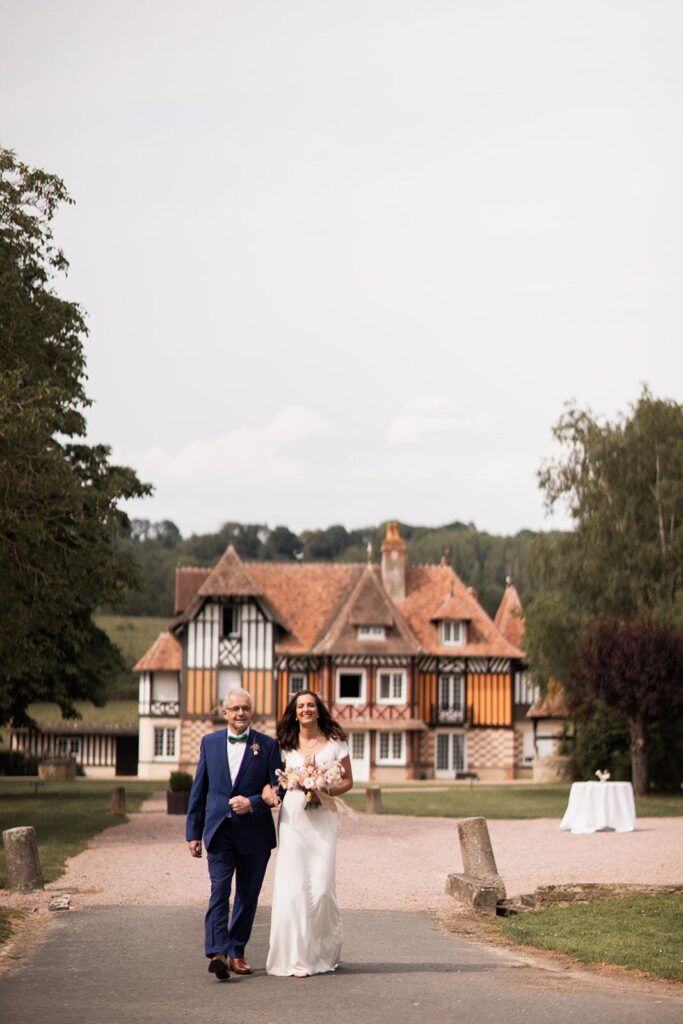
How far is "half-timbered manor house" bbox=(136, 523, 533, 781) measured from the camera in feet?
175

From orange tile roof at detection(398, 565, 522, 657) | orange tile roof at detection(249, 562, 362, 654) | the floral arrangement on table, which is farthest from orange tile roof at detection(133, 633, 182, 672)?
the floral arrangement on table

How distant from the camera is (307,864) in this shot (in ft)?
30.8

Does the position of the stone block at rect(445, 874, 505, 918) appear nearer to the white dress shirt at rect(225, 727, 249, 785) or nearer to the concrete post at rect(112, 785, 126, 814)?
the white dress shirt at rect(225, 727, 249, 785)

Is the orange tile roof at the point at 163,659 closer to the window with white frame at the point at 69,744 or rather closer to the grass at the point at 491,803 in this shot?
the window with white frame at the point at 69,744

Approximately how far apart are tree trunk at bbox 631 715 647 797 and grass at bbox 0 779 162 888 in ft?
41.1

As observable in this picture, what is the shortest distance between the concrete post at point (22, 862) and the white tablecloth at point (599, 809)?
507 inches

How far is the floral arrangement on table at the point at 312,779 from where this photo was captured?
370 inches

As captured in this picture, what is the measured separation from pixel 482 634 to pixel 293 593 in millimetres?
7297

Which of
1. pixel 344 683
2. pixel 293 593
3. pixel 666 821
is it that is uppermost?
pixel 293 593

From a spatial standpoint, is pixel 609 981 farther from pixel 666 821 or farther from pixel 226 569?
pixel 226 569

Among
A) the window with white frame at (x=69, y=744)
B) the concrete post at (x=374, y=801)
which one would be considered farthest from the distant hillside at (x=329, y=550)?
the concrete post at (x=374, y=801)

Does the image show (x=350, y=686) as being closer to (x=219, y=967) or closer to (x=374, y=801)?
(x=374, y=801)

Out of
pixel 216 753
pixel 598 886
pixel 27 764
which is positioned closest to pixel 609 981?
pixel 216 753

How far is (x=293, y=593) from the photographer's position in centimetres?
5569
